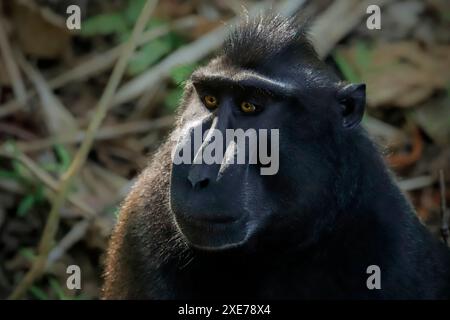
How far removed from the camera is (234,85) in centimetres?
593

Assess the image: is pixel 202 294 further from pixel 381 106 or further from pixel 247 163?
pixel 381 106

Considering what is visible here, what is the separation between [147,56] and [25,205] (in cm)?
201

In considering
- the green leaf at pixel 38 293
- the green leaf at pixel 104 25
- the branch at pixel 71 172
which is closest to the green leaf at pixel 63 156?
the branch at pixel 71 172

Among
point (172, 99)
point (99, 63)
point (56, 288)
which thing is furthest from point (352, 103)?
point (99, 63)

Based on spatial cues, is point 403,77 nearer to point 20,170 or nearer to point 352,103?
point 20,170

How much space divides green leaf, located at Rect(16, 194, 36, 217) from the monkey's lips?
124 inches

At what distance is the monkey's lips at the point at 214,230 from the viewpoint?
5641 mm

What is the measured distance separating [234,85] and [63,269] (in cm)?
326

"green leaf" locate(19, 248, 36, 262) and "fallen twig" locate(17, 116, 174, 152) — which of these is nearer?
"green leaf" locate(19, 248, 36, 262)

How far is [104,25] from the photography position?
10250mm

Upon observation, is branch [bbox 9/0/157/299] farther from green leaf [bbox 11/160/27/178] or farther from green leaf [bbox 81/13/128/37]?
green leaf [bbox 81/13/128/37]

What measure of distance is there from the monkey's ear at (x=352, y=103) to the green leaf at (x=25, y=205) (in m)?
3.34

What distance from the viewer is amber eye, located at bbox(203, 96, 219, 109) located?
6.02 meters

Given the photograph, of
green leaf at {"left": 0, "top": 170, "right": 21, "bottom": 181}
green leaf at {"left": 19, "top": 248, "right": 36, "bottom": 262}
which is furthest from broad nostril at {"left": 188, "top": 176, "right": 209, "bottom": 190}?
green leaf at {"left": 0, "top": 170, "right": 21, "bottom": 181}
